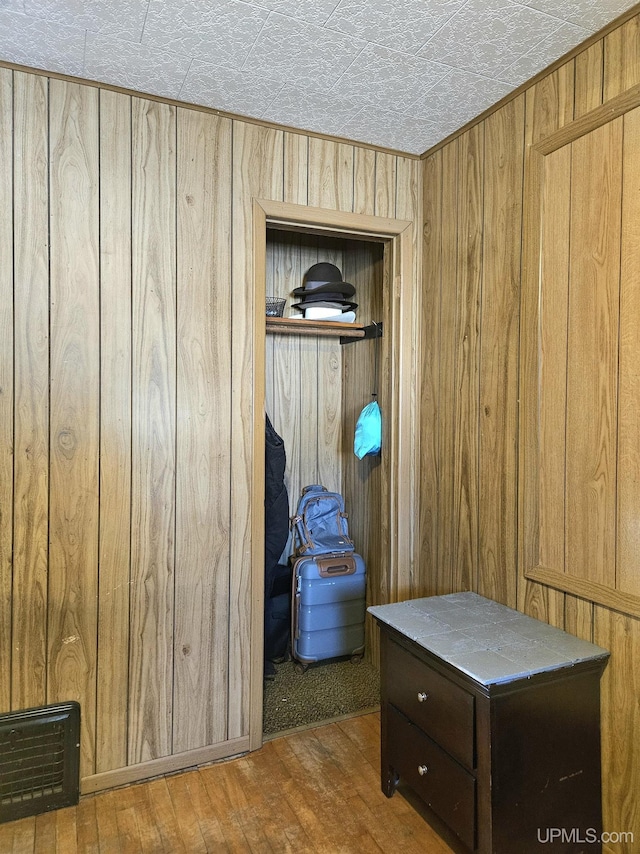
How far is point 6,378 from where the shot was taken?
1837mm

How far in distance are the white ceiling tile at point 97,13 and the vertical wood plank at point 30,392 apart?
1.13ft

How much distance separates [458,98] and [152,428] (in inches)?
65.2

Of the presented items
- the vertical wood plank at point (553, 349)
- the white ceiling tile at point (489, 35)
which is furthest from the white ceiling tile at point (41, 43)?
the vertical wood plank at point (553, 349)

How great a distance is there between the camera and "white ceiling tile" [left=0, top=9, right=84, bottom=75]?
1595 millimetres

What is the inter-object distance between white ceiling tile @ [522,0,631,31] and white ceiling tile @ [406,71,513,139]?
13.3 inches

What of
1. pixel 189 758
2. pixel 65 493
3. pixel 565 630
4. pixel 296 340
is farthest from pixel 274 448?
pixel 565 630

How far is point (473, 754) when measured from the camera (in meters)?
1.52

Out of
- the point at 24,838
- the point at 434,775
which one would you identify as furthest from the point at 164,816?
the point at 434,775

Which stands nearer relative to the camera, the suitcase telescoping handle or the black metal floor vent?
the black metal floor vent

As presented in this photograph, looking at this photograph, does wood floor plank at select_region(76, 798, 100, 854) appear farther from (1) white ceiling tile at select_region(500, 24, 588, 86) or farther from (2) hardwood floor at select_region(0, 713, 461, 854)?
(1) white ceiling tile at select_region(500, 24, 588, 86)

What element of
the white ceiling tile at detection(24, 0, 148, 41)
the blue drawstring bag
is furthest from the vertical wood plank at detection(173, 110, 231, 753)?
the blue drawstring bag

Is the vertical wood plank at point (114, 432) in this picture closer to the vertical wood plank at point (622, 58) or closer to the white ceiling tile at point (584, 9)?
the white ceiling tile at point (584, 9)

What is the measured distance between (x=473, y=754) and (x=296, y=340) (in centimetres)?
225

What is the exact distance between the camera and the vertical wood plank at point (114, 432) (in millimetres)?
1957
